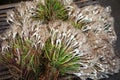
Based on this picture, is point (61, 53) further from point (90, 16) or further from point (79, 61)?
point (90, 16)

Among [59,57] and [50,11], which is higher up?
[50,11]

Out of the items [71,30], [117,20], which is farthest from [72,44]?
[117,20]

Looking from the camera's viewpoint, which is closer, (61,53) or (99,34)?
(61,53)

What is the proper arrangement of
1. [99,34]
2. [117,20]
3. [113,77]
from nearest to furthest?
[99,34], [113,77], [117,20]

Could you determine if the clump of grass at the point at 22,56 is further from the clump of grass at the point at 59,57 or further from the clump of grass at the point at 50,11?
the clump of grass at the point at 50,11

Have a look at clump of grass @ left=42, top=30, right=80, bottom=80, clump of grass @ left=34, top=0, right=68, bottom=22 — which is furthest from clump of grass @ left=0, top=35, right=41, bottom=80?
clump of grass @ left=34, top=0, right=68, bottom=22

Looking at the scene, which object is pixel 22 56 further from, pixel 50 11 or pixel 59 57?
pixel 50 11

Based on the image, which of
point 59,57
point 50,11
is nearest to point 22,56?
point 59,57

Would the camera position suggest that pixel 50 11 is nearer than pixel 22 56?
No

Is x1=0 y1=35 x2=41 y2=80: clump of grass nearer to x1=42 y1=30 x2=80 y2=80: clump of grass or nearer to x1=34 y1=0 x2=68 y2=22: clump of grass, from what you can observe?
x1=42 y1=30 x2=80 y2=80: clump of grass
